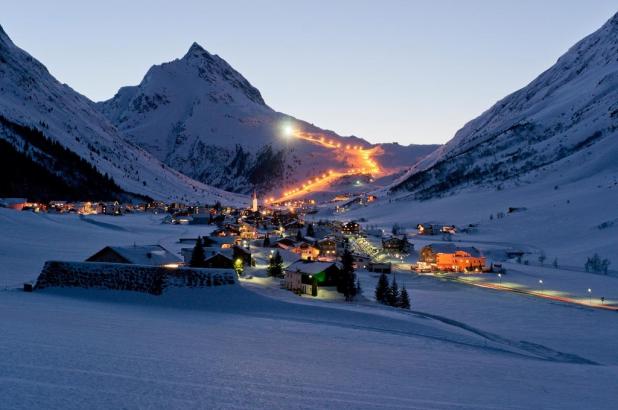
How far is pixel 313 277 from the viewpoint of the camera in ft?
135

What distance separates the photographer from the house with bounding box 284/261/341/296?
4097 centimetres

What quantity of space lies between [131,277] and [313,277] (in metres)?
18.9

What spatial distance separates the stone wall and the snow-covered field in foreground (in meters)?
0.48

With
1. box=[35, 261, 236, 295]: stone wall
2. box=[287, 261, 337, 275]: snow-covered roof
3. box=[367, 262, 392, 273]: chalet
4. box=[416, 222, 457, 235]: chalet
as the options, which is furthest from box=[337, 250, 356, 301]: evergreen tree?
box=[416, 222, 457, 235]: chalet

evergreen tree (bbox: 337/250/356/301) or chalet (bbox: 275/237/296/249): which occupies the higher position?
chalet (bbox: 275/237/296/249)

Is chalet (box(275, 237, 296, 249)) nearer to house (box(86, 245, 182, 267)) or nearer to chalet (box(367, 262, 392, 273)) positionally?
chalet (box(367, 262, 392, 273))

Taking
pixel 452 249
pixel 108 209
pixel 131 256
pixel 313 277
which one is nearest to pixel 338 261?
pixel 452 249

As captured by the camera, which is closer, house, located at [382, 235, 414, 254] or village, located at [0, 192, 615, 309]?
village, located at [0, 192, 615, 309]

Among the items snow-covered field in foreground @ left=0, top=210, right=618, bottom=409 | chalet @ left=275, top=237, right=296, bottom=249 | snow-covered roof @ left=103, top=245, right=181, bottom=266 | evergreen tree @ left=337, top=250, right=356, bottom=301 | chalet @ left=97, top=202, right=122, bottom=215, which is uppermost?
chalet @ left=97, top=202, right=122, bottom=215

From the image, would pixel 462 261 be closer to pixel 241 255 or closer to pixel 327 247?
pixel 327 247

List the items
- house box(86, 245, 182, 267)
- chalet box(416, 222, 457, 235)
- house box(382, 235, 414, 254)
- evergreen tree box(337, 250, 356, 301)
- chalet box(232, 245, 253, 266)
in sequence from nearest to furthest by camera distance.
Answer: house box(86, 245, 182, 267) < evergreen tree box(337, 250, 356, 301) < chalet box(232, 245, 253, 266) < house box(382, 235, 414, 254) < chalet box(416, 222, 457, 235)

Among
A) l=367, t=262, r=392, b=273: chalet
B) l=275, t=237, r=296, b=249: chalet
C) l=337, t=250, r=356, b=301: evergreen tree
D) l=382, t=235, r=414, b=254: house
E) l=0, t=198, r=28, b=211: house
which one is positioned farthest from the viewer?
l=0, t=198, r=28, b=211: house

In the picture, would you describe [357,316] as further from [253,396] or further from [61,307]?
[253,396]

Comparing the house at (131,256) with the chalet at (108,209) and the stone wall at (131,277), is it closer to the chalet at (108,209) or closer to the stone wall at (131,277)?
the stone wall at (131,277)
